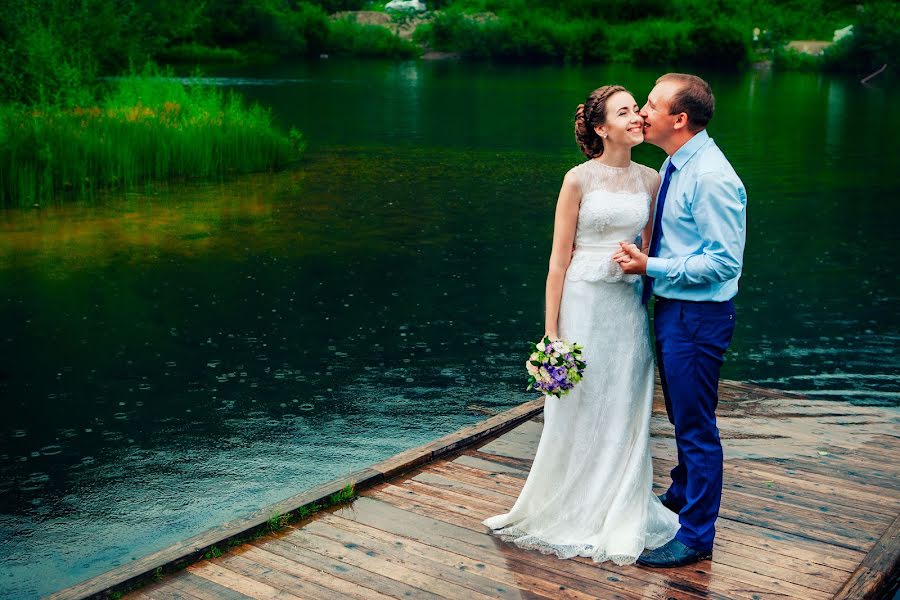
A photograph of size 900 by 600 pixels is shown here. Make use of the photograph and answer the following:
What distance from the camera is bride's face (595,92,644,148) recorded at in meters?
4.63

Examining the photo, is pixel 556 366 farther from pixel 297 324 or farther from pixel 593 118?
pixel 297 324

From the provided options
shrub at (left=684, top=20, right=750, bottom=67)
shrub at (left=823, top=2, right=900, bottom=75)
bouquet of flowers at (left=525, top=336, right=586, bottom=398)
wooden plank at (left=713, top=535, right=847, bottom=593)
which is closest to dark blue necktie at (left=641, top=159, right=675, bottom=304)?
bouquet of flowers at (left=525, top=336, right=586, bottom=398)

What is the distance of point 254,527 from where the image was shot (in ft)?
16.4

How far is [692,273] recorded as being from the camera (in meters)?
4.43

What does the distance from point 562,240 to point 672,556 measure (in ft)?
5.05

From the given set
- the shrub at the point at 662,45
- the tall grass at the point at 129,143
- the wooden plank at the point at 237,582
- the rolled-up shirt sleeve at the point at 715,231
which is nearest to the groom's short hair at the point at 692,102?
the rolled-up shirt sleeve at the point at 715,231

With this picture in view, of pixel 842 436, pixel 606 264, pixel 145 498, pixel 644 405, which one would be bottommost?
pixel 145 498

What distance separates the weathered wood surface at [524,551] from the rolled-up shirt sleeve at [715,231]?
4.42 ft

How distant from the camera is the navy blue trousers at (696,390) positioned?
4543mm

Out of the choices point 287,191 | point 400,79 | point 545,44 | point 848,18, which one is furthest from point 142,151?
point 848,18

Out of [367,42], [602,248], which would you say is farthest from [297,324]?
[367,42]

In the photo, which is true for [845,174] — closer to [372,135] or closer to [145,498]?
[372,135]

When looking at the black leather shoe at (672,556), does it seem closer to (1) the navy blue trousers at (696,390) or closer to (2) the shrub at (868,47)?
(1) the navy blue trousers at (696,390)

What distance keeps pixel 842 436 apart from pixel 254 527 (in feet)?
13.3
